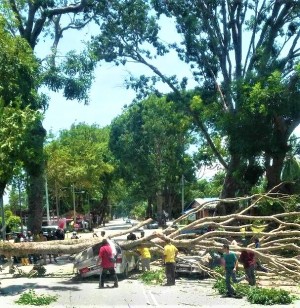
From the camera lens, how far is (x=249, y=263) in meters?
17.0

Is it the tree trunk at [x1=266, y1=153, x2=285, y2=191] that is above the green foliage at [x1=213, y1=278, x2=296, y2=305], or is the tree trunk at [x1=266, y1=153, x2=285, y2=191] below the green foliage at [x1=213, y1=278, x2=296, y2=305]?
above

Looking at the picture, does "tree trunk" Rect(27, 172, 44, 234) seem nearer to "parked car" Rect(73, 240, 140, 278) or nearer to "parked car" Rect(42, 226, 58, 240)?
"parked car" Rect(42, 226, 58, 240)

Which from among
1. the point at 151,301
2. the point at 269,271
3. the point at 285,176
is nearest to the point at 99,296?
the point at 151,301

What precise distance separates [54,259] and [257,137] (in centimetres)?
1087

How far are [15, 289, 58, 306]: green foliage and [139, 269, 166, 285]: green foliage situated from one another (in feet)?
12.6

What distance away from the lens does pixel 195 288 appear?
16.9 meters

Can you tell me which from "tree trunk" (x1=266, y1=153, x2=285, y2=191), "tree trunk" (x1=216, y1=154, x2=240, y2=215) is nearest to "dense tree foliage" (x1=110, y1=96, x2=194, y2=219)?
"tree trunk" (x1=216, y1=154, x2=240, y2=215)

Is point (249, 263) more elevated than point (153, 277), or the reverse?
point (249, 263)

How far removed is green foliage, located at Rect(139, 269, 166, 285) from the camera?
18172 mm

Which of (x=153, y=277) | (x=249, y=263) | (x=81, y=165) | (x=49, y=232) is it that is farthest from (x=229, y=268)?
(x=81, y=165)

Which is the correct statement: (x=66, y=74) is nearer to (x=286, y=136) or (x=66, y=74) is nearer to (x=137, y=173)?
(x=286, y=136)

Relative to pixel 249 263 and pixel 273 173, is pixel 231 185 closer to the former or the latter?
pixel 273 173

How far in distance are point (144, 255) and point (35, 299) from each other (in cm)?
571

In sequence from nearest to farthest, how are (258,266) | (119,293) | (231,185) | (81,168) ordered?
1. (119,293)
2. (258,266)
3. (231,185)
4. (81,168)
